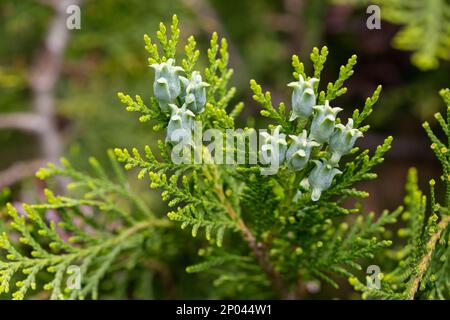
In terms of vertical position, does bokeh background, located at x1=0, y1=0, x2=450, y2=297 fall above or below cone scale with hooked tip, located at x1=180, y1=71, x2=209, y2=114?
above

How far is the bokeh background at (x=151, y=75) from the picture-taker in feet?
8.72

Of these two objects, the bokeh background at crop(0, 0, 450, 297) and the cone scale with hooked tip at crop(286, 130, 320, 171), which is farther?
the bokeh background at crop(0, 0, 450, 297)

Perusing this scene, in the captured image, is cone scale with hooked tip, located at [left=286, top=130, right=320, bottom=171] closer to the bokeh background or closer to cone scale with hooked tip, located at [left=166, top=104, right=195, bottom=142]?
cone scale with hooked tip, located at [left=166, top=104, right=195, bottom=142]

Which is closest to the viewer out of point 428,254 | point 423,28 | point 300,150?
point 300,150

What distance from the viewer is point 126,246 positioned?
1625 mm

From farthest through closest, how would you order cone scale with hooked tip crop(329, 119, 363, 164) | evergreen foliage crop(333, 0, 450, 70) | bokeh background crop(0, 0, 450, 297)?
bokeh background crop(0, 0, 450, 297)
evergreen foliage crop(333, 0, 450, 70)
cone scale with hooked tip crop(329, 119, 363, 164)

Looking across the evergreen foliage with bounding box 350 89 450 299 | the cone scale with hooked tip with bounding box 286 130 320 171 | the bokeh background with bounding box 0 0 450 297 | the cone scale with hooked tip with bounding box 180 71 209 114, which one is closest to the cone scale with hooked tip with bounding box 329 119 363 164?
the cone scale with hooked tip with bounding box 286 130 320 171

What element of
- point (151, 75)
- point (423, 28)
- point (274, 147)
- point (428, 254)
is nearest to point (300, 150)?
point (274, 147)

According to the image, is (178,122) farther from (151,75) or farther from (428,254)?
(151,75)

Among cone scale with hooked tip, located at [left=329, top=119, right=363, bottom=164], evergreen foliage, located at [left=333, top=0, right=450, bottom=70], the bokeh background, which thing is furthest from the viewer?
the bokeh background

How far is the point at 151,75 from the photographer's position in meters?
2.96

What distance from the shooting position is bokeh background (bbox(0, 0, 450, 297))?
2.66m
